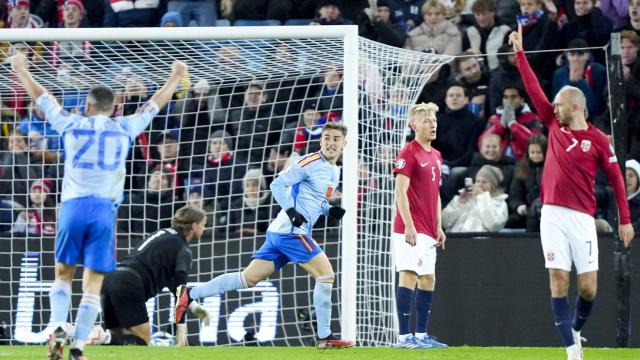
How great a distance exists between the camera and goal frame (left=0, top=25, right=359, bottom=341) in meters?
11.3

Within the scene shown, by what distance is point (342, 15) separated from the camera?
16.7m

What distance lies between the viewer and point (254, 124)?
1397 cm

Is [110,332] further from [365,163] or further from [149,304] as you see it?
[365,163]

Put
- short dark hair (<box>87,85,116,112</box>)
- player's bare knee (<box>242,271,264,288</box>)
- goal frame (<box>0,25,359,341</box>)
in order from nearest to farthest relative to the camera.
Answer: short dark hair (<box>87,85,116,112</box>), player's bare knee (<box>242,271,264,288</box>), goal frame (<box>0,25,359,341</box>)

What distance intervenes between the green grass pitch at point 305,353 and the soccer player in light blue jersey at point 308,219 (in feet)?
1.40

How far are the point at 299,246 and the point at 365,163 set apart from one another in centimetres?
250

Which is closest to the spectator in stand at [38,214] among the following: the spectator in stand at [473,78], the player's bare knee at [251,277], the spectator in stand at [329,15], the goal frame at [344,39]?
the goal frame at [344,39]

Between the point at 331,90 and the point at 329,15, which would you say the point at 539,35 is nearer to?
the point at 329,15

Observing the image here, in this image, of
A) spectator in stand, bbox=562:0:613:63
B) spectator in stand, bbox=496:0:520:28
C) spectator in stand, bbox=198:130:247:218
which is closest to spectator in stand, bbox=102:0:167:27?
spectator in stand, bbox=198:130:247:218

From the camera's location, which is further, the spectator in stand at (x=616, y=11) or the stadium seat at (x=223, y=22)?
the stadium seat at (x=223, y=22)

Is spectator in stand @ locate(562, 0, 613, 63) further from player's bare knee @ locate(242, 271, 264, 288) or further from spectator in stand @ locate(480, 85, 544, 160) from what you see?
player's bare knee @ locate(242, 271, 264, 288)

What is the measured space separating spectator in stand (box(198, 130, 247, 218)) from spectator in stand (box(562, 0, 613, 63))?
4489 mm

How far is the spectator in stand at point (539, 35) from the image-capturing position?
15.2 metres

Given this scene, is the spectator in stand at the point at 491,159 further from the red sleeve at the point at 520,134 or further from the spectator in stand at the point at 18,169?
the spectator in stand at the point at 18,169
